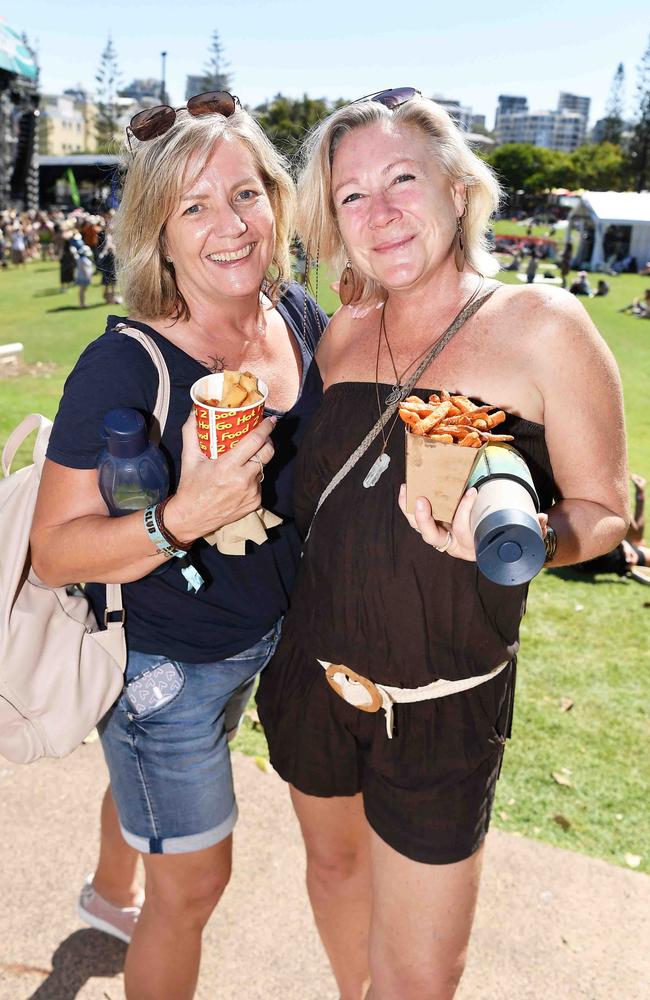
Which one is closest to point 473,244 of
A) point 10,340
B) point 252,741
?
point 252,741

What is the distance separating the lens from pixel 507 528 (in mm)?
1381

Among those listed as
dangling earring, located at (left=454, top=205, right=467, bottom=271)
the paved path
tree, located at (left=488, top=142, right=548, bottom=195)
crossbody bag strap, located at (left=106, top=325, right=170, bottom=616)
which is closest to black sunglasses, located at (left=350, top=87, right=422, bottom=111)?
dangling earring, located at (left=454, top=205, right=467, bottom=271)

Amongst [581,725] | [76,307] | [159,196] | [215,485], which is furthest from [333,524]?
[76,307]

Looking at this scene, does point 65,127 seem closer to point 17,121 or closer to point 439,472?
point 17,121

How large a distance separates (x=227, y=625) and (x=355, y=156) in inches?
53.9

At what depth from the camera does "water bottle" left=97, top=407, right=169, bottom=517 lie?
69.4 inches

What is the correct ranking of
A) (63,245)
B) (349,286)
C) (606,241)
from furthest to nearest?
(606,241) < (63,245) < (349,286)

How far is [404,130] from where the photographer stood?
83.3 inches

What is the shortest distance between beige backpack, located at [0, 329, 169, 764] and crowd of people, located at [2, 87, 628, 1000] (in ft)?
0.26

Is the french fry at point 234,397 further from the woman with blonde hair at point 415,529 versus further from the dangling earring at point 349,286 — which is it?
the dangling earring at point 349,286

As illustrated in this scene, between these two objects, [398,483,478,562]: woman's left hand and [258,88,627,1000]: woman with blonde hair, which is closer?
[398,483,478,562]: woman's left hand

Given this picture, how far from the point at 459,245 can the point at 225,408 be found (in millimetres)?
963

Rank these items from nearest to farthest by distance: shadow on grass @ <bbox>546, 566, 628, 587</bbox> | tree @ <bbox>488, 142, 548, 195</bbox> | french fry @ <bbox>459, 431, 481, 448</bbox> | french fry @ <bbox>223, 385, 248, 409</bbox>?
french fry @ <bbox>459, 431, 481, 448</bbox> → french fry @ <bbox>223, 385, 248, 409</bbox> → shadow on grass @ <bbox>546, 566, 628, 587</bbox> → tree @ <bbox>488, 142, 548, 195</bbox>

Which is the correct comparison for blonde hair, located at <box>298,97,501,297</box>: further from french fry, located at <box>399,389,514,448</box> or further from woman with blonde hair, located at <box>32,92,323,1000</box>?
french fry, located at <box>399,389,514,448</box>
